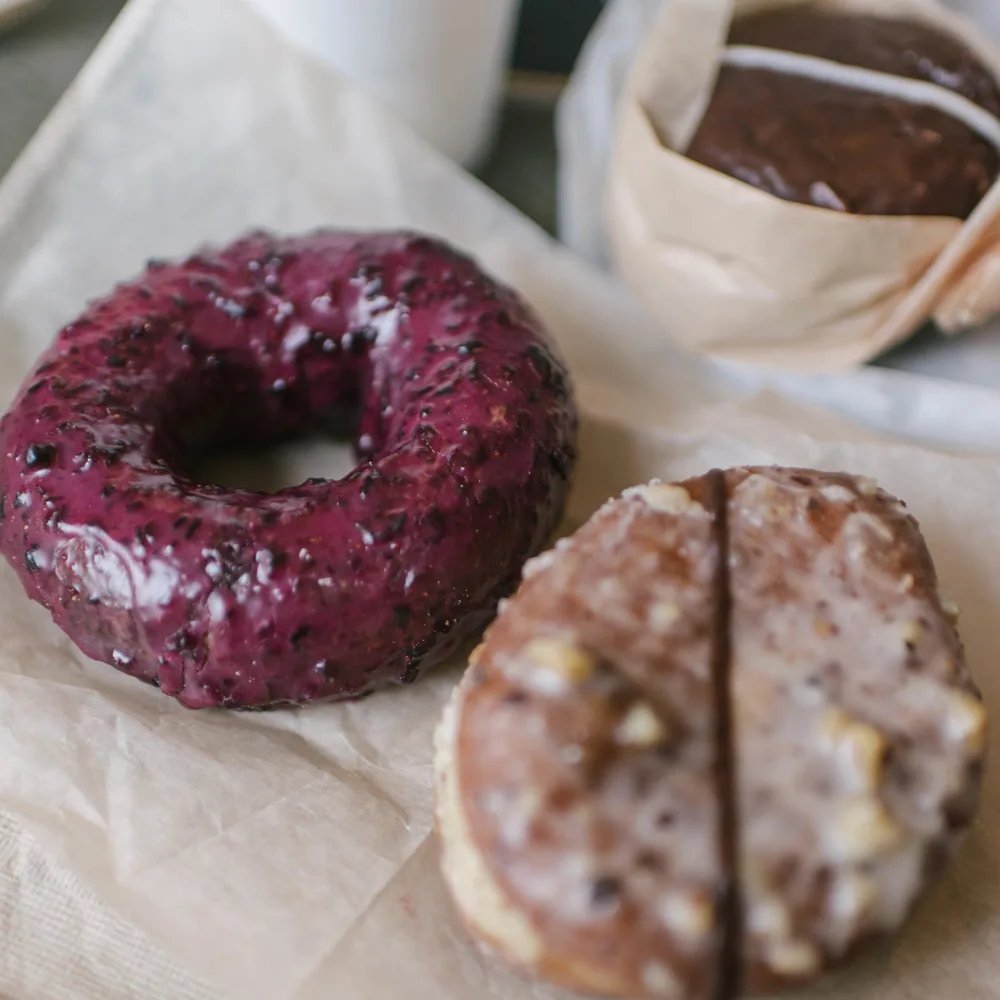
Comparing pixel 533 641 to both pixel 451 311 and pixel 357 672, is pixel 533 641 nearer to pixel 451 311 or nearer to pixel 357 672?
pixel 357 672

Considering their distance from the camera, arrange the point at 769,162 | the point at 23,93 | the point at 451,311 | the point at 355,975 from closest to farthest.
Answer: the point at 355,975 → the point at 451,311 → the point at 769,162 → the point at 23,93

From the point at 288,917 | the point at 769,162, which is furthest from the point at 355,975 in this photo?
the point at 769,162

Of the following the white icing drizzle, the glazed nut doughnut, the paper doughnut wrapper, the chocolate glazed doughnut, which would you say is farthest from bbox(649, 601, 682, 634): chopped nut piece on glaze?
the white icing drizzle

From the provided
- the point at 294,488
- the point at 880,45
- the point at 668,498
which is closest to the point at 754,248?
the point at 880,45

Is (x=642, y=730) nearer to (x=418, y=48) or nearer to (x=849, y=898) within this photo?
(x=849, y=898)

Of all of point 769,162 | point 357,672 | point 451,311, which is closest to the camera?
point 357,672

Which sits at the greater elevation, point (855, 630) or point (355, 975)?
point (855, 630)
